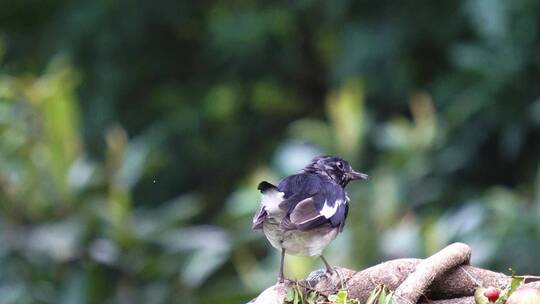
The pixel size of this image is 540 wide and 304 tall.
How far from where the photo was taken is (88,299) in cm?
674

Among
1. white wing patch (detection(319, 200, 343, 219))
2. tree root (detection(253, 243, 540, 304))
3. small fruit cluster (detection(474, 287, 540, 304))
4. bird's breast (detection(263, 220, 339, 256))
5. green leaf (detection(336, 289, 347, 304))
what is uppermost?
white wing patch (detection(319, 200, 343, 219))

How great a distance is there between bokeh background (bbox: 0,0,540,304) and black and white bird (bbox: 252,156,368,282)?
2770mm

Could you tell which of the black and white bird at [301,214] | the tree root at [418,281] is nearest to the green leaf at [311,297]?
Answer: the tree root at [418,281]

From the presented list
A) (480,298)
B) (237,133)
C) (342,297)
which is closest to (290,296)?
(342,297)

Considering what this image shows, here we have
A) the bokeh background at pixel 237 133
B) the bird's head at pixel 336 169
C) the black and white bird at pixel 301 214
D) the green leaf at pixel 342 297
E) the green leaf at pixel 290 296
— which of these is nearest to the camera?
the green leaf at pixel 342 297

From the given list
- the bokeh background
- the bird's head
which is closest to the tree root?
the bird's head

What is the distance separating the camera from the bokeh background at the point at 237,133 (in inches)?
269

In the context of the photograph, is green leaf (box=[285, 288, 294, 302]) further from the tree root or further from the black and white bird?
the black and white bird

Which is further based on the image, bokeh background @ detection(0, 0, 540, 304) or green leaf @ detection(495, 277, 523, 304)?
bokeh background @ detection(0, 0, 540, 304)

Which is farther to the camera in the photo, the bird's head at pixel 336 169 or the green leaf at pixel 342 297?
the bird's head at pixel 336 169

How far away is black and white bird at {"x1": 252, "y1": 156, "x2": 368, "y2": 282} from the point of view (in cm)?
303

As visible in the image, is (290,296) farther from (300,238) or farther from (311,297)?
(300,238)

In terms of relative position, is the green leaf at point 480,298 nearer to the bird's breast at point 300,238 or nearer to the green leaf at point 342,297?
the green leaf at point 342,297

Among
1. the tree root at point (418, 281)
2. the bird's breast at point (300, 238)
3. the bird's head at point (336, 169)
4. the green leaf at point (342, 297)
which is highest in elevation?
the bird's head at point (336, 169)
